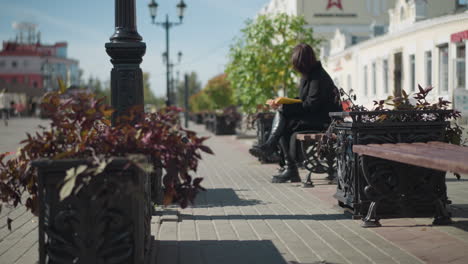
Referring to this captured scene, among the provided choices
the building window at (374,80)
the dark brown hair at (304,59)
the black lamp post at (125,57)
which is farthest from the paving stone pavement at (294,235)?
the building window at (374,80)

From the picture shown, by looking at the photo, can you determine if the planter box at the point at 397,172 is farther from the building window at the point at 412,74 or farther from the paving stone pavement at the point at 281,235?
the building window at the point at 412,74

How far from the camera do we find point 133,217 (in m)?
3.37

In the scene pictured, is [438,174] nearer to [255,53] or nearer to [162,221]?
[162,221]

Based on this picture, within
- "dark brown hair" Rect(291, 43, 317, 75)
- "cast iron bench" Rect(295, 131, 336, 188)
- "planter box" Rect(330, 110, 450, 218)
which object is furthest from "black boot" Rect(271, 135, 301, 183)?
"planter box" Rect(330, 110, 450, 218)

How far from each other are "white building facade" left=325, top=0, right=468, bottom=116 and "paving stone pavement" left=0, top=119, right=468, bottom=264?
1608 cm

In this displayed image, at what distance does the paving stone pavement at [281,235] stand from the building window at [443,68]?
1824cm

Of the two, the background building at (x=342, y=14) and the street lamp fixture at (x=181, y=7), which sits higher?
the background building at (x=342, y=14)

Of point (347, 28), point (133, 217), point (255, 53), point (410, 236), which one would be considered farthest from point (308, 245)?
point (347, 28)

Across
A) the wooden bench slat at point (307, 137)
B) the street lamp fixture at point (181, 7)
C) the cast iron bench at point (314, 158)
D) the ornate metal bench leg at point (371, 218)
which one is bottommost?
the ornate metal bench leg at point (371, 218)

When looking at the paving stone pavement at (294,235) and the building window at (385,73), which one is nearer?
the paving stone pavement at (294,235)

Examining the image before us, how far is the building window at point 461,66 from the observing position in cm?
2295

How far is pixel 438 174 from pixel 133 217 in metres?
2.99

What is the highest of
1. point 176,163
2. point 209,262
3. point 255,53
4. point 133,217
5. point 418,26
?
point 418,26

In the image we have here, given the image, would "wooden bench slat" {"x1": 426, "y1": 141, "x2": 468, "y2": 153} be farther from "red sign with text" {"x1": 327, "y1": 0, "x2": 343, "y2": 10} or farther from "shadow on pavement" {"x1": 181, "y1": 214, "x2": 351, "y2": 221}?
"red sign with text" {"x1": 327, "y1": 0, "x2": 343, "y2": 10}
